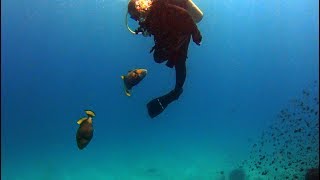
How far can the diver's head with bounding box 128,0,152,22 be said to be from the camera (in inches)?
247

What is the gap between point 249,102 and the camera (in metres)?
121

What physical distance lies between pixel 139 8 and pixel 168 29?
569 mm

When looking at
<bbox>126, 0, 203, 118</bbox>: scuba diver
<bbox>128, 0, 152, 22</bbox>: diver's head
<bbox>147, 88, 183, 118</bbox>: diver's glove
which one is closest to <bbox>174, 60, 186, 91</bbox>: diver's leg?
<bbox>126, 0, 203, 118</bbox>: scuba diver

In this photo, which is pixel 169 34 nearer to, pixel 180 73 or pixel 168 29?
pixel 168 29

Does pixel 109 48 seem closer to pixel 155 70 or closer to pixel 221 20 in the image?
pixel 155 70

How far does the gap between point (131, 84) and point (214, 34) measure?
9711 centimetres

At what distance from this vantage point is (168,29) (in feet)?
20.2

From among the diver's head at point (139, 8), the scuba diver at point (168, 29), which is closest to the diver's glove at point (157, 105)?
the scuba diver at point (168, 29)

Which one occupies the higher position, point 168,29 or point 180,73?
point 168,29

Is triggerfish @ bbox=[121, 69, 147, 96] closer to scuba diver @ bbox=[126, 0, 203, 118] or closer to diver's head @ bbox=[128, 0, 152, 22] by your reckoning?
scuba diver @ bbox=[126, 0, 203, 118]

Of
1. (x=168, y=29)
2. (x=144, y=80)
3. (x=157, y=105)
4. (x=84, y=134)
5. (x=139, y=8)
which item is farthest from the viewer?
(x=144, y=80)

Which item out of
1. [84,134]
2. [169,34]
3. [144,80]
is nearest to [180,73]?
[169,34]

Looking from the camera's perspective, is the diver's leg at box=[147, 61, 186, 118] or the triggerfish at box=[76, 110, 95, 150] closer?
the diver's leg at box=[147, 61, 186, 118]

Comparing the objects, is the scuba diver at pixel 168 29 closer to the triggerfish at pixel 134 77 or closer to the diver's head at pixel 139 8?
the diver's head at pixel 139 8
